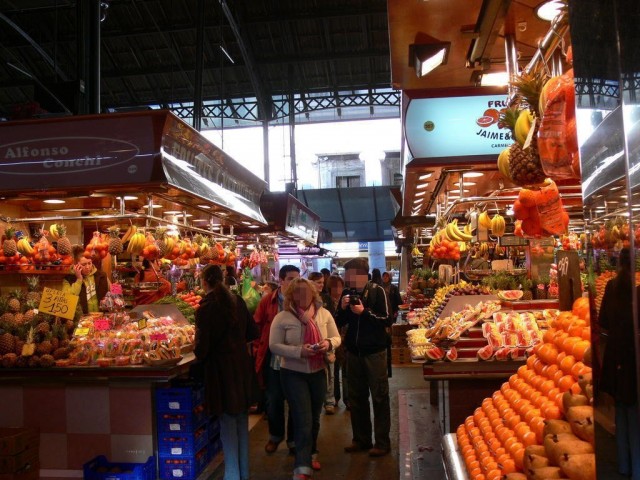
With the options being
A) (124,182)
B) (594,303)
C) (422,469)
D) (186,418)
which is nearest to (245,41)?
(124,182)

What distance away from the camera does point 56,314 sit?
18.6 feet

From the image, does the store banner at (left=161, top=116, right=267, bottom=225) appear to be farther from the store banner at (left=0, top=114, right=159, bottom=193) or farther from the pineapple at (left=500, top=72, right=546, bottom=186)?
the pineapple at (left=500, top=72, right=546, bottom=186)

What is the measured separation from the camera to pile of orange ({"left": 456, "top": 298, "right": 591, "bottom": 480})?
8.95 ft

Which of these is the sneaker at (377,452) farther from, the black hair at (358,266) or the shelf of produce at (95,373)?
the shelf of produce at (95,373)

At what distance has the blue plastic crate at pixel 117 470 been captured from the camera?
5.06 m

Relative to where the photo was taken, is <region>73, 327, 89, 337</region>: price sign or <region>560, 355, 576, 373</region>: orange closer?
<region>560, 355, 576, 373</region>: orange

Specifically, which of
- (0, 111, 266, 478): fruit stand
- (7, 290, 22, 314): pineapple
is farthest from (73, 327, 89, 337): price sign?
(7, 290, 22, 314): pineapple

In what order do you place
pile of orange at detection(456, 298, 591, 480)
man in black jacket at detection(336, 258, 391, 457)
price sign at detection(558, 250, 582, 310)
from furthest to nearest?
1. man in black jacket at detection(336, 258, 391, 457)
2. price sign at detection(558, 250, 582, 310)
3. pile of orange at detection(456, 298, 591, 480)

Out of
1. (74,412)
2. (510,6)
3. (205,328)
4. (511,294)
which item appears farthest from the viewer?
(511,294)

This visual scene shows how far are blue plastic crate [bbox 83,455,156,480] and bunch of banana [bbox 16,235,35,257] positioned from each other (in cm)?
250

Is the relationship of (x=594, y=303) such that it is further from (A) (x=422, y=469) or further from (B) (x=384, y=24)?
(B) (x=384, y=24)

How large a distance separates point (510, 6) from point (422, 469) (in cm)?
342

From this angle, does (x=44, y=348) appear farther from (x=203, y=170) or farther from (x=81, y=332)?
(x=203, y=170)

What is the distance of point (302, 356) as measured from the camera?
16.9 ft
